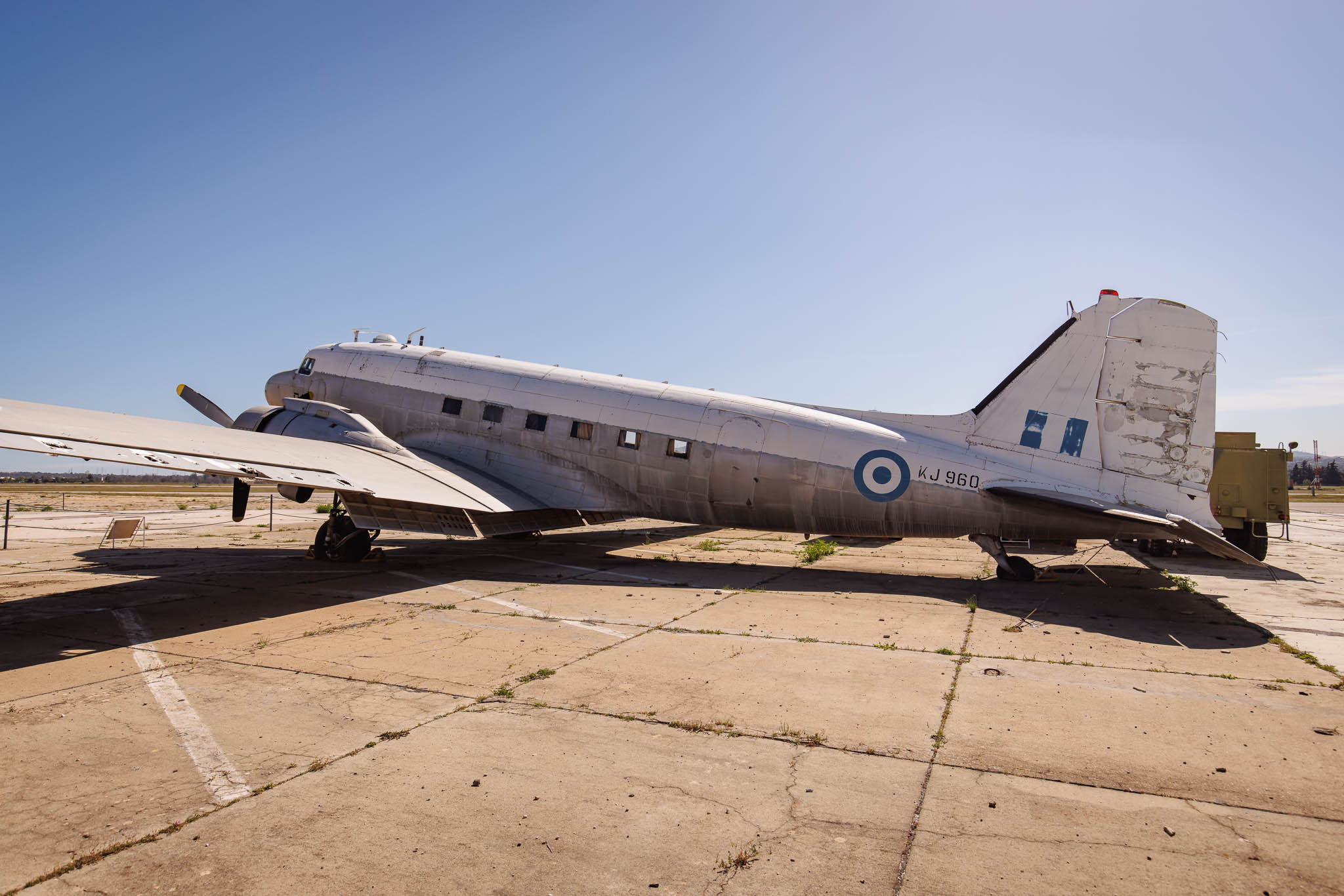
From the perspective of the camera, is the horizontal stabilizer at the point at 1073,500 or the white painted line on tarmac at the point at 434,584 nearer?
the horizontal stabilizer at the point at 1073,500

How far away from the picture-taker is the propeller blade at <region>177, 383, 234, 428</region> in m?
17.5

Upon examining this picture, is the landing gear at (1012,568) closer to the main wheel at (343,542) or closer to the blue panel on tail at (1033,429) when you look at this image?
the blue panel on tail at (1033,429)

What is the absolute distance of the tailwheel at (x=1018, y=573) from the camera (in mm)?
13406

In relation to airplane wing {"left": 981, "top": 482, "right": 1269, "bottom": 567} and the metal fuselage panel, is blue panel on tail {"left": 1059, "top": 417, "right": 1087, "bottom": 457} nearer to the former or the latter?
the metal fuselage panel

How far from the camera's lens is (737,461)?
1403cm

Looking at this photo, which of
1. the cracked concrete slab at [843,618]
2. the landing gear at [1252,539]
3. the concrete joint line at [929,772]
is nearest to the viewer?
the concrete joint line at [929,772]

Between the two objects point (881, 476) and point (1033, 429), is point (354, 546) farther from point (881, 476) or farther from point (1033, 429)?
point (1033, 429)

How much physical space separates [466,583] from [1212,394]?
12.8m

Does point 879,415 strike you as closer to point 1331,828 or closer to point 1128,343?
point 1128,343

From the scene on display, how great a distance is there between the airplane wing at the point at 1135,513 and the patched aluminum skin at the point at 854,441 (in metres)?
0.18

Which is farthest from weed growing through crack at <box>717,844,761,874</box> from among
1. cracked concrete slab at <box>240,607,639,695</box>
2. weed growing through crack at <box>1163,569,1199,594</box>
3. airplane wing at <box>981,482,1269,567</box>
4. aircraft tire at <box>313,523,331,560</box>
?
aircraft tire at <box>313,523,331,560</box>

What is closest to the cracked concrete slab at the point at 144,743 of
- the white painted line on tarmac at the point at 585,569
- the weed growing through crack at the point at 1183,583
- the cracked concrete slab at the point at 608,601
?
the cracked concrete slab at the point at 608,601

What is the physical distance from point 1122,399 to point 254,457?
14.2m

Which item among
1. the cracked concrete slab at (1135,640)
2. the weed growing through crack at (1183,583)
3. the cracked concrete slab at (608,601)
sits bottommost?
the cracked concrete slab at (608,601)
